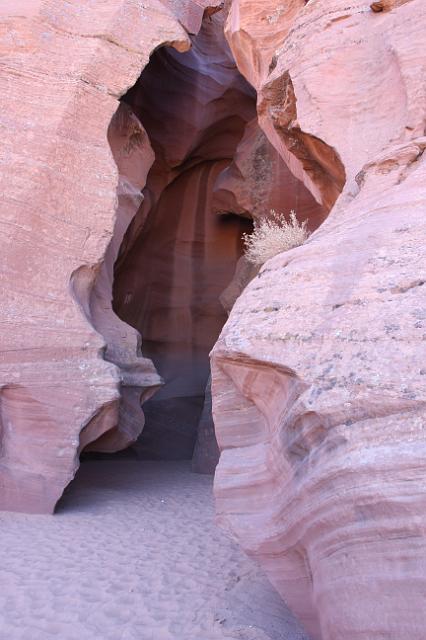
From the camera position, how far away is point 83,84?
7.60 m

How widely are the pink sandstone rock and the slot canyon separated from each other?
3cm

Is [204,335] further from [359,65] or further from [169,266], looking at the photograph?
[359,65]

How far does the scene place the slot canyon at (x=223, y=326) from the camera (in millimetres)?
2592

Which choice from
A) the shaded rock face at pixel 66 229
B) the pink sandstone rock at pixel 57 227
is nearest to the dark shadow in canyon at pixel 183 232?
the shaded rock face at pixel 66 229

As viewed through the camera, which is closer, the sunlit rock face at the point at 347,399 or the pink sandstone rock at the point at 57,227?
the sunlit rock face at the point at 347,399

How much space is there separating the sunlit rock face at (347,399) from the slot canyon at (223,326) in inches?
0.5

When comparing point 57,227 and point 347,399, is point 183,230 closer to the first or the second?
point 57,227

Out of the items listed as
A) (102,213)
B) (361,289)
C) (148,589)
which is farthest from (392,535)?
(102,213)

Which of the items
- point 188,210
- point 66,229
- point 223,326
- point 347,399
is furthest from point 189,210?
point 347,399

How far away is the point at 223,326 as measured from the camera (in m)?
6.53

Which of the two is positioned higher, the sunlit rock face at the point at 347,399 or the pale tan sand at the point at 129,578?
the sunlit rock face at the point at 347,399

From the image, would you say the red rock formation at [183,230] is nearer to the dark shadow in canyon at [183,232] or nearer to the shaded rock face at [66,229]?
the dark shadow in canyon at [183,232]

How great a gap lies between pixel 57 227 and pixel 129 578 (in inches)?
169

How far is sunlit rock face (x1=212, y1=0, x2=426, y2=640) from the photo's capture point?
2.34 metres
